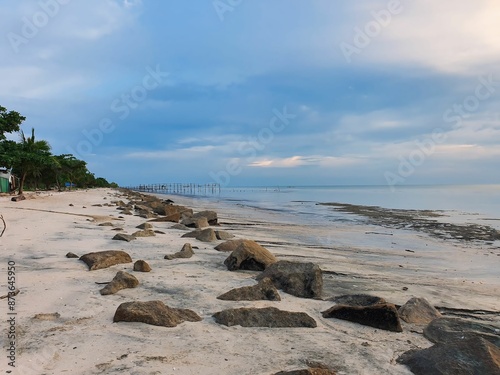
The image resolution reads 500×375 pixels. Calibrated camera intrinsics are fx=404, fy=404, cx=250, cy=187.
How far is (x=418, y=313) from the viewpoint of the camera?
15.8ft

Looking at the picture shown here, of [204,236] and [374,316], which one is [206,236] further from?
[374,316]

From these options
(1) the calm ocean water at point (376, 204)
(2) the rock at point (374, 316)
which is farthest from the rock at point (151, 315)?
(1) the calm ocean water at point (376, 204)

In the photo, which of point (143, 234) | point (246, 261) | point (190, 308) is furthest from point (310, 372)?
point (143, 234)

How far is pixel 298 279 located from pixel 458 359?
8.48 ft

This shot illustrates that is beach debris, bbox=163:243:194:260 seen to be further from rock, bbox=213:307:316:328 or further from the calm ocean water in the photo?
the calm ocean water

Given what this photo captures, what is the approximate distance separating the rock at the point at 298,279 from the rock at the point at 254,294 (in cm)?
49

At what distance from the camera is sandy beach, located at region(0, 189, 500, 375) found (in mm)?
3258

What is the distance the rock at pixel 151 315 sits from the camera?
394cm

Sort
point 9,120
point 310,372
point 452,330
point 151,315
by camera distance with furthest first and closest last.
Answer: point 9,120, point 452,330, point 151,315, point 310,372

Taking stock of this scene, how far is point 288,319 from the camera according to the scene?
166 inches

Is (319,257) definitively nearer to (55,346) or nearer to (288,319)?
(288,319)

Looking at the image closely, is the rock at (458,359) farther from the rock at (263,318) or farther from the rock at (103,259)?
the rock at (103,259)

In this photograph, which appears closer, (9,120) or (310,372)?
(310,372)

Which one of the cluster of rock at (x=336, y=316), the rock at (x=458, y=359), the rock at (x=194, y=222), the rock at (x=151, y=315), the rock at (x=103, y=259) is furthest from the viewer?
the rock at (x=194, y=222)
